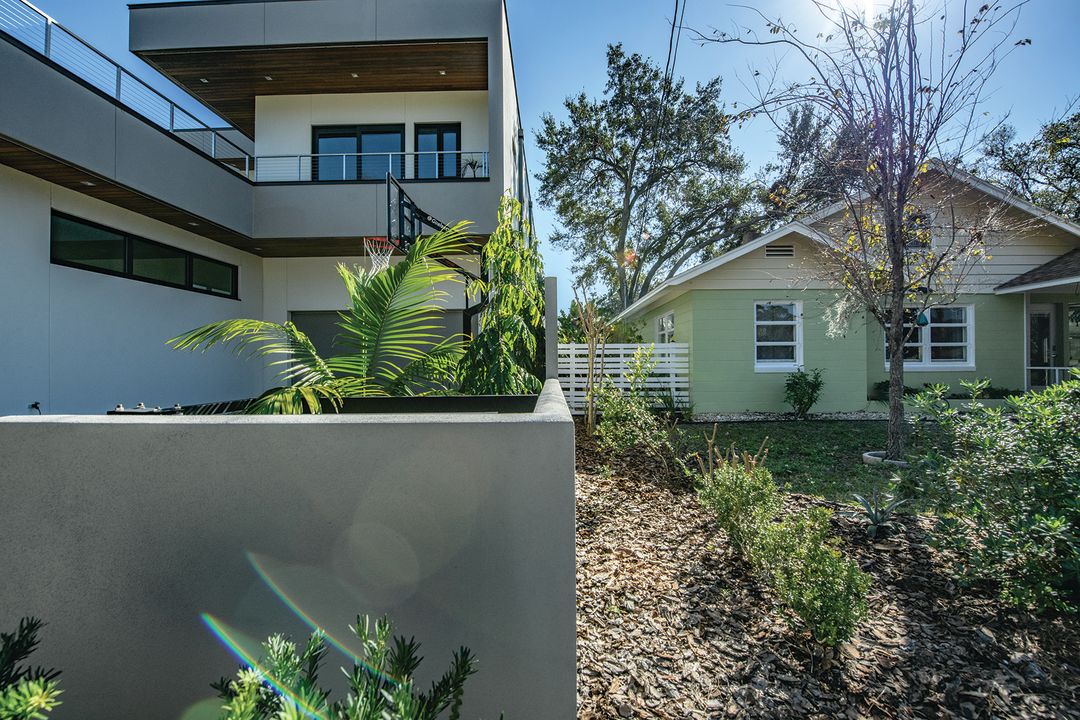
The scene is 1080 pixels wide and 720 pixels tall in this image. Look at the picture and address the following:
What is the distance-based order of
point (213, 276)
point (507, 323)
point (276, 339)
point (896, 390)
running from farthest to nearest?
point (213, 276), point (896, 390), point (507, 323), point (276, 339)

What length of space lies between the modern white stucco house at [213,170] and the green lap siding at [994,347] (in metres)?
9.97

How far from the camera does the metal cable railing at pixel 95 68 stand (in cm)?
608

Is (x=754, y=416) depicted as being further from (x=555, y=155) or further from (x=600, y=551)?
(x=555, y=155)

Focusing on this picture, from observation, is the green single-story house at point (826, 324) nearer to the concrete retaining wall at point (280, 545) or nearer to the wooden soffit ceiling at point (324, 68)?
the wooden soffit ceiling at point (324, 68)

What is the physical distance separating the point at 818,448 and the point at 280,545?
24.8 ft

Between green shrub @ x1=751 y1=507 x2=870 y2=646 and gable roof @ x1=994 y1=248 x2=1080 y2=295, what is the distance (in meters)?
11.0

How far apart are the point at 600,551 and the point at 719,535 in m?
0.92

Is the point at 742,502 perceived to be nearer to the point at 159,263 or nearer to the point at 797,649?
the point at 797,649

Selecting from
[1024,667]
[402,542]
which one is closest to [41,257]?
[402,542]

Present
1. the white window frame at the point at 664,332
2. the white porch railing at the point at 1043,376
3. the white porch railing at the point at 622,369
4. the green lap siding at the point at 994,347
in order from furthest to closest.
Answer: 1. the white window frame at the point at 664,332
2. the white porch railing at the point at 1043,376
3. the green lap siding at the point at 994,347
4. the white porch railing at the point at 622,369

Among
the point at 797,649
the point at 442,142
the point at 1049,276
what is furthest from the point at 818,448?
the point at 442,142

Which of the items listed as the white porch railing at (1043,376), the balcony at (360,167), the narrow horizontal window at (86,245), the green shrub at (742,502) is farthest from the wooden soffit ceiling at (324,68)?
the white porch railing at (1043,376)

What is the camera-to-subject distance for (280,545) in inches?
76.2

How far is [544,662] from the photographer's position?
1.90m
